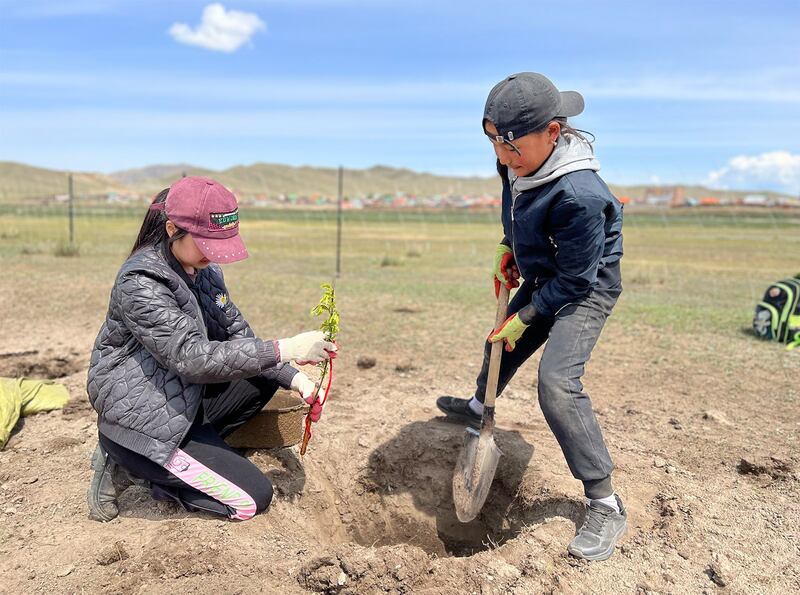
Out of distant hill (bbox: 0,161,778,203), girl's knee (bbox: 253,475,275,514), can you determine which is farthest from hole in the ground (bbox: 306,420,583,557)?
distant hill (bbox: 0,161,778,203)

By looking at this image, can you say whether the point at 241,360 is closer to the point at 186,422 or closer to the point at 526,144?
the point at 186,422

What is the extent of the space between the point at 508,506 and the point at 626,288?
965 centimetres

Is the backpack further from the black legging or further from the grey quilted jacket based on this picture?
the grey quilted jacket

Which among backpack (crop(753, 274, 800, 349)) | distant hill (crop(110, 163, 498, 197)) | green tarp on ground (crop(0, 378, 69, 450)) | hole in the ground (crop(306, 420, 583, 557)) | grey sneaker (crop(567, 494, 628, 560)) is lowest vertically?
hole in the ground (crop(306, 420, 583, 557))

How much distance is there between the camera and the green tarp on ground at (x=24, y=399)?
13.3ft

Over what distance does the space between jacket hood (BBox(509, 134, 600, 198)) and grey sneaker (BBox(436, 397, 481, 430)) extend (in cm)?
174

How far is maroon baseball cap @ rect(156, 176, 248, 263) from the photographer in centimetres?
280

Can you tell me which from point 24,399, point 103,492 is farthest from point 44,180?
point 103,492

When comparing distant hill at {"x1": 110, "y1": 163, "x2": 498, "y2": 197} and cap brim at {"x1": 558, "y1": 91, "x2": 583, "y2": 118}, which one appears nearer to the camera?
cap brim at {"x1": 558, "y1": 91, "x2": 583, "y2": 118}

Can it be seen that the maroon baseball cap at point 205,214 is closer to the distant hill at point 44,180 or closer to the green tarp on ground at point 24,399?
the green tarp on ground at point 24,399

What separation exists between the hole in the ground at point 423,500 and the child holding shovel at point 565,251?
0.82m

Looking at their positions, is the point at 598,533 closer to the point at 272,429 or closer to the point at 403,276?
the point at 272,429

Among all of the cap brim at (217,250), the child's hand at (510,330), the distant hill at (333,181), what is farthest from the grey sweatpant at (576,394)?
the distant hill at (333,181)

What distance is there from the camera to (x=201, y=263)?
301 centimetres
